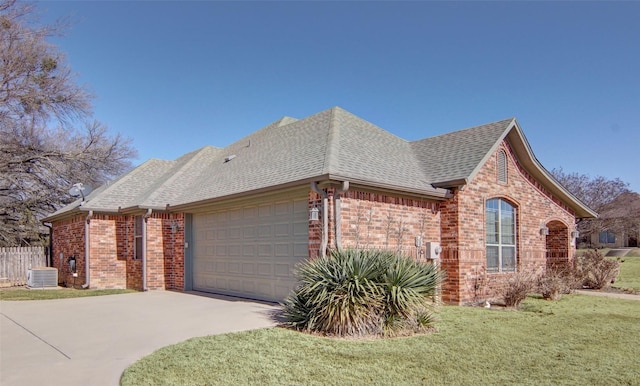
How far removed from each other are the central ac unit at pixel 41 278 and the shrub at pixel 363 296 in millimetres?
13573

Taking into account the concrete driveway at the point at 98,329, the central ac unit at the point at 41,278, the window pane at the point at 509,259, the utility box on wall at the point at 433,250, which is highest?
the utility box on wall at the point at 433,250

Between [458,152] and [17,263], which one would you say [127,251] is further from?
[458,152]

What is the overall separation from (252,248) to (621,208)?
109 ft

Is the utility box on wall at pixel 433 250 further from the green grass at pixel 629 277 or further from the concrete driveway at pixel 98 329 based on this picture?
the green grass at pixel 629 277

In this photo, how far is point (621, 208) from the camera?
113 ft

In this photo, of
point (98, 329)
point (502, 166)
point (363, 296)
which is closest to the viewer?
point (363, 296)

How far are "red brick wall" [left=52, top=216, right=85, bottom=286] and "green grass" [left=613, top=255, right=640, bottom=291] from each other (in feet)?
65.2

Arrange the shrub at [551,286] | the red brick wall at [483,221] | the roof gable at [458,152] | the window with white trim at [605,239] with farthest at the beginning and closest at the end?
1. the window with white trim at [605,239]
2. the shrub at [551,286]
3. the roof gable at [458,152]
4. the red brick wall at [483,221]

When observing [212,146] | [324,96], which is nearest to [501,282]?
[324,96]

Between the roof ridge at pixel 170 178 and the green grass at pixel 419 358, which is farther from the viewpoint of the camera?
the roof ridge at pixel 170 178

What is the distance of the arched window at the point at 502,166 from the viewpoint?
13445mm

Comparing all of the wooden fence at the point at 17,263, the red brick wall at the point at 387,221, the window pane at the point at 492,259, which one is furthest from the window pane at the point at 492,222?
the wooden fence at the point at 17,263

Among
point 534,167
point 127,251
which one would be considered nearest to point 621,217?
point 534,167

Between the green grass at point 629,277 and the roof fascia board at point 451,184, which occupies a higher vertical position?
the roof fascia board at point 451,184
